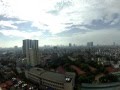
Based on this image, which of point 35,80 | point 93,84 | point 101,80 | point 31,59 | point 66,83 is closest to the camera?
point 66,83

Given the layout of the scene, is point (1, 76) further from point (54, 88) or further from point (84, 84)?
point (84, 84)

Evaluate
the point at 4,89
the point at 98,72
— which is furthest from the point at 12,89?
the point at 98,72

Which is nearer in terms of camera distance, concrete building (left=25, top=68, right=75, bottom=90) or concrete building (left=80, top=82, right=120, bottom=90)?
concrete building (left=25, top=68, right=75, bottom=90)

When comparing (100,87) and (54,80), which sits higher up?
(54,80)

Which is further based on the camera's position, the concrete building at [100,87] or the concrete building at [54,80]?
the concrete building at [100,87]

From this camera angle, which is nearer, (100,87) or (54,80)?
(100,87)

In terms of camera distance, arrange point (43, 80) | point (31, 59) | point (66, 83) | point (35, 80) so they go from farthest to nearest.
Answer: point (31, 59)
point (35, 80)
point (43, 80)
point (66, 83)

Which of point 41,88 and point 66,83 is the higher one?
point 66,83

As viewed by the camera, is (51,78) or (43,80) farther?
(43,80)
